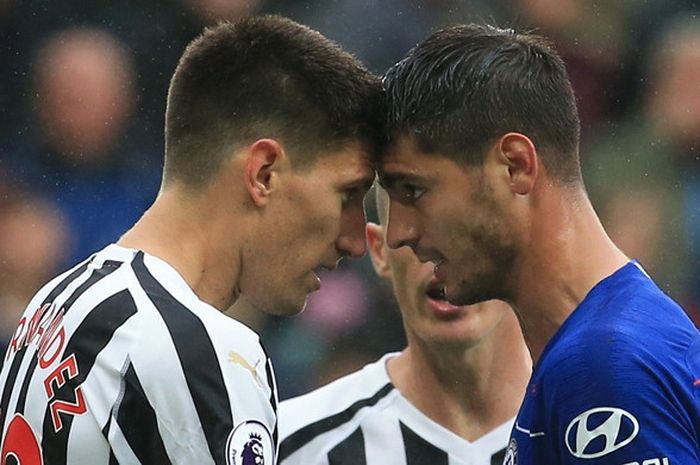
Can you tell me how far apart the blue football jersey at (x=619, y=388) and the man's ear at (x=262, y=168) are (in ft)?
2.30

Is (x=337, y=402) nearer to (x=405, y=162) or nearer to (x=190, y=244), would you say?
(x=405, y=162)

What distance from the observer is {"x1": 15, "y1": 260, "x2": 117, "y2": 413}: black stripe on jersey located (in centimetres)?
256

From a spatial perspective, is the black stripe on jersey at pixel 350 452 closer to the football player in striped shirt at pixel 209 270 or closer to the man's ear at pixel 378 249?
the man's ear at pixel 378 249

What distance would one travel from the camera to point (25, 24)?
6.39 meters

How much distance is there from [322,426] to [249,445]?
1.48 meters

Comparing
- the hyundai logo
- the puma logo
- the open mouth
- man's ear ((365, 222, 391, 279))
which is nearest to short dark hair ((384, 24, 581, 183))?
the hyundai logo

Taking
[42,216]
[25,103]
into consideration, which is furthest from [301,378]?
[25,103]

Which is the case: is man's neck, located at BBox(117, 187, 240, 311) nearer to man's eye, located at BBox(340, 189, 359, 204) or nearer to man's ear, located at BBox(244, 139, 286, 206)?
man's ear, located at BBox(244, 139, 286, 206)

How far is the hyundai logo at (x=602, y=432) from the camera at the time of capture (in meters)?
2.37

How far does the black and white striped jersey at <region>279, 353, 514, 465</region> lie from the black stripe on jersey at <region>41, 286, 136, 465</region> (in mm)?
1422

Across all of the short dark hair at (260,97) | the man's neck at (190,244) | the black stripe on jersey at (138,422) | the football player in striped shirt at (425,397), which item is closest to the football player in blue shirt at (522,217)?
the short dark hair at (260,97)

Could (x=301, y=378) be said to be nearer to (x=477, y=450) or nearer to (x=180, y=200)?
(x=477, y=450)

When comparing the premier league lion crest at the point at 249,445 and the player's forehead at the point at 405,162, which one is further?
the player's forehead at the point at 405,162

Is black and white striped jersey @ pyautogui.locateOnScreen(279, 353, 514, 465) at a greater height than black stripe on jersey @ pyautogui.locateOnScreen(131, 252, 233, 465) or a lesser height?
lesser
